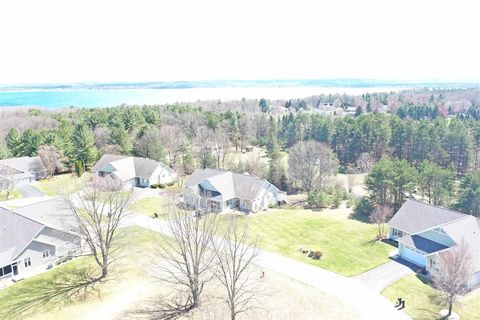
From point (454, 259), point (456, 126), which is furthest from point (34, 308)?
point (456, 126)

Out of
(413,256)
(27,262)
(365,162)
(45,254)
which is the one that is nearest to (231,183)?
(45,254)

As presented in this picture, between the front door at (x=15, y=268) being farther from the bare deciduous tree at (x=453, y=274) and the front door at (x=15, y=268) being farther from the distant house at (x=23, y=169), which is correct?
the bare deciduous tree at (x=453, y=274)

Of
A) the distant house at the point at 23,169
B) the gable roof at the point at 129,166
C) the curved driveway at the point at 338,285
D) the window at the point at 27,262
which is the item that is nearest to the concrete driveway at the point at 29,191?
the distant house at the point at 23,169

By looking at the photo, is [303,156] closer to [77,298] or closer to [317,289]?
[317,289]

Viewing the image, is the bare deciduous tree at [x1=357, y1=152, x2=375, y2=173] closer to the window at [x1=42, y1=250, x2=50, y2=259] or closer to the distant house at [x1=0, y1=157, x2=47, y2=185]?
the window at [x1=42, y1=250, x2=50, y2=259]

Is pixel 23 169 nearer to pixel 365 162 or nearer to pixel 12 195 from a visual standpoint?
pixel 12 195
